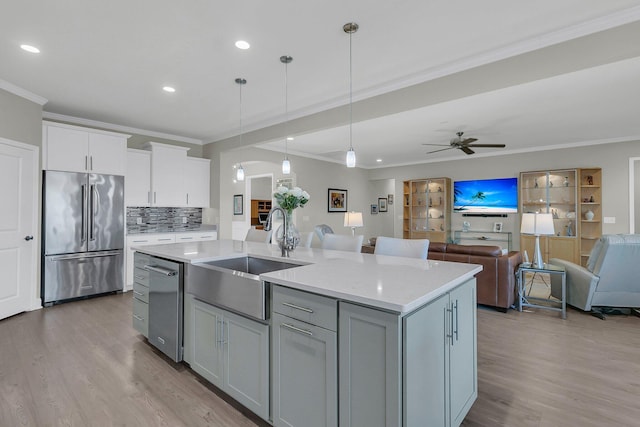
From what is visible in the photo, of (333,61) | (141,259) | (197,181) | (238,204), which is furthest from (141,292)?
(238,204)

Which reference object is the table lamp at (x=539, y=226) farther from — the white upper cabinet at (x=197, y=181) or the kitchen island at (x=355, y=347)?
the white upper cabinet at (x=197, y=181)

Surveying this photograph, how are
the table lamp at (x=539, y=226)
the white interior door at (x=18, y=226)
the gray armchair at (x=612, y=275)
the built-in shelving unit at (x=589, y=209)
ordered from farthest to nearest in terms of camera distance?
the built-in shelving unit at (x=589, y=209) < the table lamp at (x=539, y=226) < the white interior door at (x=18, y=226) < the gray armchair at (x=612, y=275)

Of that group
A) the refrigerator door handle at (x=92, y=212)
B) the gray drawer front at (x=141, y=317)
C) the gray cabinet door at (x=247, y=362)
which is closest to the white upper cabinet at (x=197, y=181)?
the refrigerator door handle at (x=92, y=212)

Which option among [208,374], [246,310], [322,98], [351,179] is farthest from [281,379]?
[351,179]

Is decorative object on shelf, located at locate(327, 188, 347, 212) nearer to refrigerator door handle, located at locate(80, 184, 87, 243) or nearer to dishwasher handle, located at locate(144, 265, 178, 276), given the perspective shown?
refrigerator door handle, located at locate(80, 184, 87, 243)

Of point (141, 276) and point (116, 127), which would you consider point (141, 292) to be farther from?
point (116, 127)

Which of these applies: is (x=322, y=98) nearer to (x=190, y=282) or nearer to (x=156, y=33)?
(x=156, y=33)

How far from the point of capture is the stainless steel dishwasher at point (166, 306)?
2.49m

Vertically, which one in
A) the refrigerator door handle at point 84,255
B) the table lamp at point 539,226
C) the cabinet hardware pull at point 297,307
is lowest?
the refrigerator door handle at point 84,255

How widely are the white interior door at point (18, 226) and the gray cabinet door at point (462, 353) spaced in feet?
15.4

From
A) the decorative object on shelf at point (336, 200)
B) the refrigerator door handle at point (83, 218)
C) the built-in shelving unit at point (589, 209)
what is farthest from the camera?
the decorative object on shelf at point (336, 200)

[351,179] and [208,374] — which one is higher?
[351,179]

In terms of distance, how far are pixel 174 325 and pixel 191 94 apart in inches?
110

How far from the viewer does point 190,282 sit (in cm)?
238
